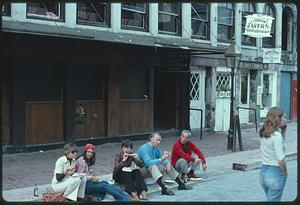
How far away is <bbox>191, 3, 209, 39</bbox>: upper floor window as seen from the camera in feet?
60.2

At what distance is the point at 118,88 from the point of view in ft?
49.7

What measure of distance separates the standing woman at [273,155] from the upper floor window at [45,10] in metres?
8.02

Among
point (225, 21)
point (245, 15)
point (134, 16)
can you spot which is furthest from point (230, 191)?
point (245, 15)

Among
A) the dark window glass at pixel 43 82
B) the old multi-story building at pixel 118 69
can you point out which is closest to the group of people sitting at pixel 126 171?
the old multi-story building at pixel 118 69

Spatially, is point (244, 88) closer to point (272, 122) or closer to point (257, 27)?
point (257, 27)

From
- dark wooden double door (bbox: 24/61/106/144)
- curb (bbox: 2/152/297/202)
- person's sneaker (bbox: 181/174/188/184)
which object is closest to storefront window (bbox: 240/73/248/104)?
dark wooden double door (bbox: 24/61/106/144)

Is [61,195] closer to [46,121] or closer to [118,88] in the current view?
[46,121]

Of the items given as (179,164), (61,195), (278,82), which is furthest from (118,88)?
(278,82)

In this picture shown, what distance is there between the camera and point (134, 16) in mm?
15734

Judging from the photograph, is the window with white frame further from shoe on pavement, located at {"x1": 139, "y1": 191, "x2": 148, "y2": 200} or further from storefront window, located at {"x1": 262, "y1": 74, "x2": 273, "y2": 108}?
shoe on pavement, located at {"x1": 139, "y1": 191, "x2": 148, "y2": 200}

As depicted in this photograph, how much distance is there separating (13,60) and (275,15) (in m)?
14.8

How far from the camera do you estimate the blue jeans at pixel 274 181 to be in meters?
6.61

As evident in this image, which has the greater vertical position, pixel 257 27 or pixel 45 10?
pixel 257 27

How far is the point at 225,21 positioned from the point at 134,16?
5716 mm
